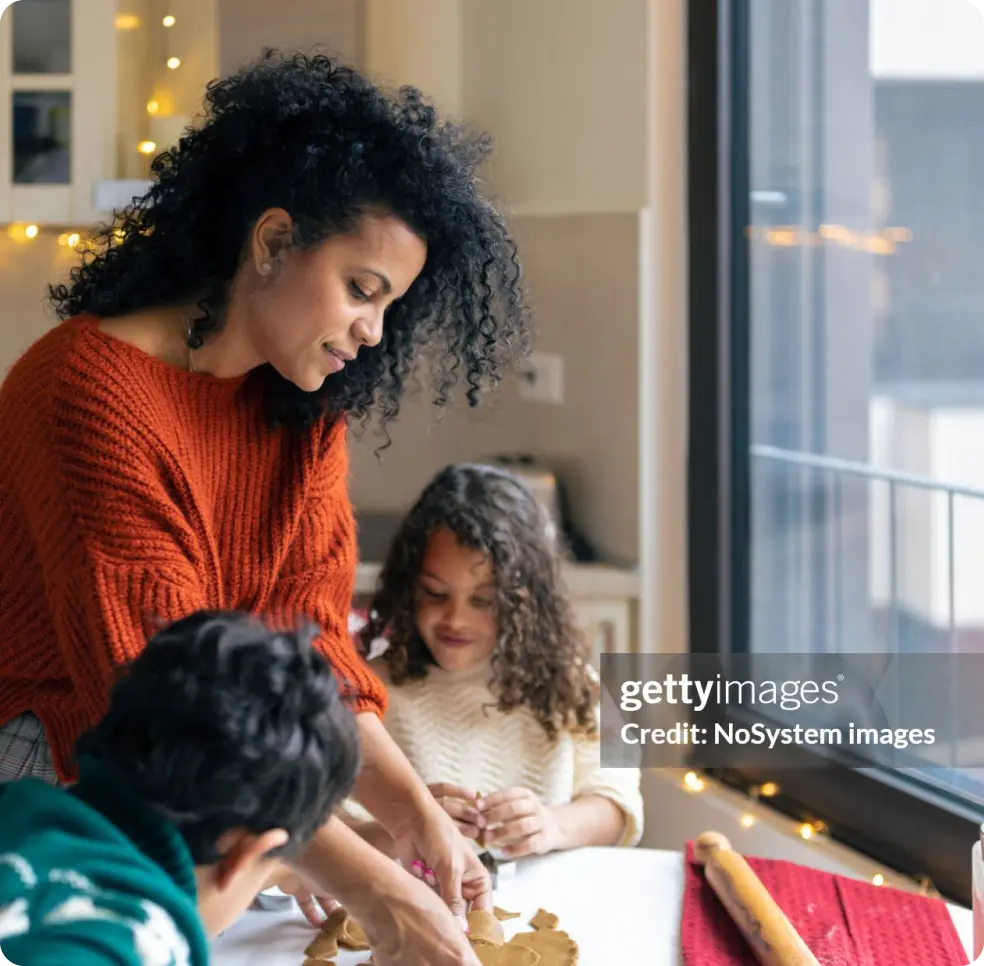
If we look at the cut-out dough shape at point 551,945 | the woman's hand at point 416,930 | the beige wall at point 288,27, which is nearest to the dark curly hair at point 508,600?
the cut-out dough shape at point 551,945

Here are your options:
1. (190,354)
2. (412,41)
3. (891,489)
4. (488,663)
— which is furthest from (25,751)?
(412,41)

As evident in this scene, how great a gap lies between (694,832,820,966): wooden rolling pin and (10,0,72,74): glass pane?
5.71ft

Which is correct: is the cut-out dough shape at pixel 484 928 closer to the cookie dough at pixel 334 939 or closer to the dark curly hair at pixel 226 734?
the cookie dough at pixel 334 939

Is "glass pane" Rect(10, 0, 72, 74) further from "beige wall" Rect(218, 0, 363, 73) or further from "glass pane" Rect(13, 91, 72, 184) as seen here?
"beige wall" Rect(218, 0, 363, 73)

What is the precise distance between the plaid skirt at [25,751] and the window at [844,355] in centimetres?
119

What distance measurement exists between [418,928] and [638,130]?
1.62 metres

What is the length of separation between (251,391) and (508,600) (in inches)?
24.2

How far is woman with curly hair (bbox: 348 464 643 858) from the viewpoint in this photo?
183cm

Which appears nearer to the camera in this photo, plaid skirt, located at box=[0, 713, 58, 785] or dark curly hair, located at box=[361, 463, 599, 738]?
plaid skirt, located at box=[0, 713, 58, 785]

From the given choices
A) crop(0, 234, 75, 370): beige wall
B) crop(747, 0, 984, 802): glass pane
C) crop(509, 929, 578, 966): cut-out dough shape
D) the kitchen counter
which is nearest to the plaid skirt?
Result: crop(509, 929, 578, 966): cut-out dough shape

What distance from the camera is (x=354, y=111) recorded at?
1214 millimetres

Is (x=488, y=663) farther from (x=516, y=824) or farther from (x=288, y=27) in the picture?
(x=288, y=27)

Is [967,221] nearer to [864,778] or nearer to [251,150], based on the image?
[864,778]

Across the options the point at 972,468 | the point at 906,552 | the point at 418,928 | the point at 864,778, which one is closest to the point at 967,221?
the point at 972,468
